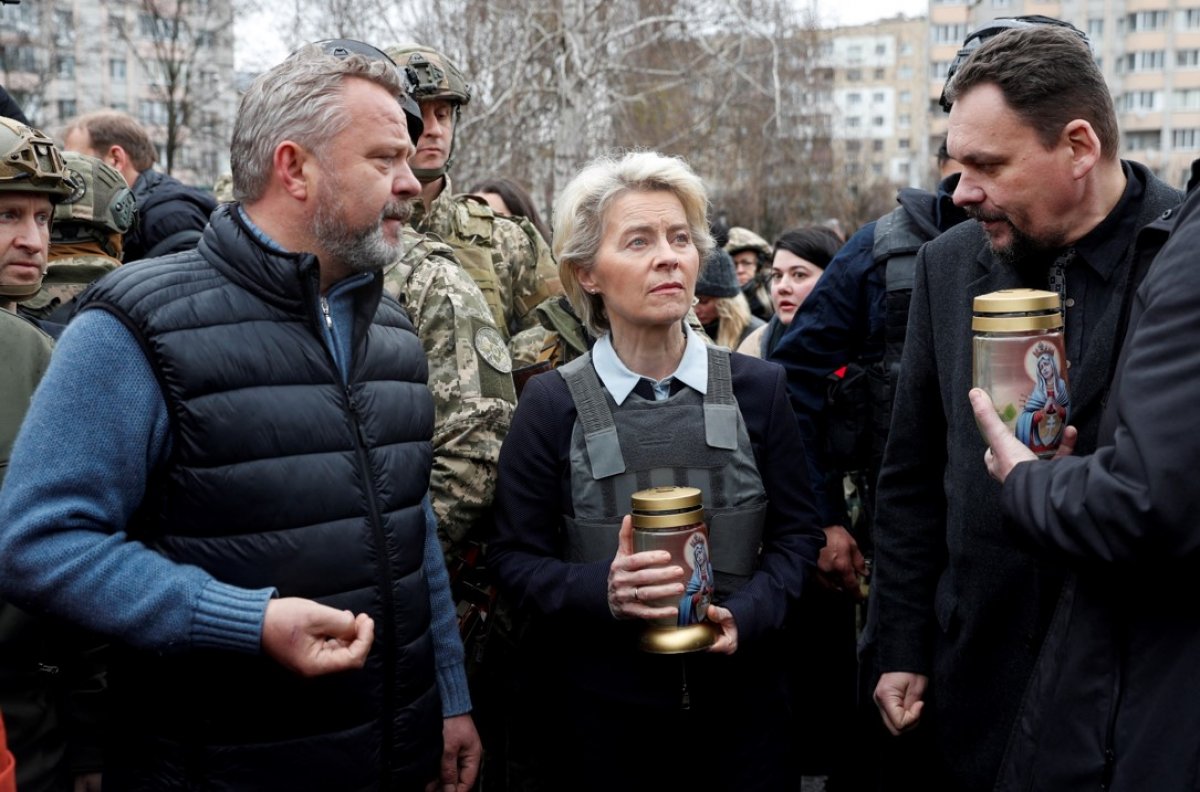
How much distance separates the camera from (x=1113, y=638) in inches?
83.3

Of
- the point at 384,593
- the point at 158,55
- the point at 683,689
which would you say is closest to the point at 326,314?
the point at 384,593

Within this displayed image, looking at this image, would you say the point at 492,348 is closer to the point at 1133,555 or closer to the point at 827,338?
the point at 827,338

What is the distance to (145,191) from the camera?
6.08 m

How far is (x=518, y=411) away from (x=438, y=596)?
566 mm

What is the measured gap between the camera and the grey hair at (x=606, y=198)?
10.7 ft

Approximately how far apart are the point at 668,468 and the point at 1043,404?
Answer: 1.04 metres

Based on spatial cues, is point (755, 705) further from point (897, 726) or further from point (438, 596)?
point (438, 596)

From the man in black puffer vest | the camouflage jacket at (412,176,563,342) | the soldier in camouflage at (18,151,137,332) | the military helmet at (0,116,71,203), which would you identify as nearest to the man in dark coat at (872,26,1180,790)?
the man in black puffer vest

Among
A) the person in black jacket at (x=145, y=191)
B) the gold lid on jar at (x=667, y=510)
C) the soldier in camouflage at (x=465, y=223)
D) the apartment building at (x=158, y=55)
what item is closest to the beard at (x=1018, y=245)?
the gold lid on jar at (x=667, y=510)

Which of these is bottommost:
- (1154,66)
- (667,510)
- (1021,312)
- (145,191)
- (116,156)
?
(667,510)

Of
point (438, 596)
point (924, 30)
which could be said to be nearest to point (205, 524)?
point (438, 596)

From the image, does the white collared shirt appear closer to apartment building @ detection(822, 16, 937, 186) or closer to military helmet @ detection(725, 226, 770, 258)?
military helmet @ detection(725, 226, 770, 258)

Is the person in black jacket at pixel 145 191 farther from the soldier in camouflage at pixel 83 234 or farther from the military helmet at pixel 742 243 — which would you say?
the military helmet at pixel 742 243

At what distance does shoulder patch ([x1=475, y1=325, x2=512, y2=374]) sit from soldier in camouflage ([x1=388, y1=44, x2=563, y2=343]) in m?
0.74
